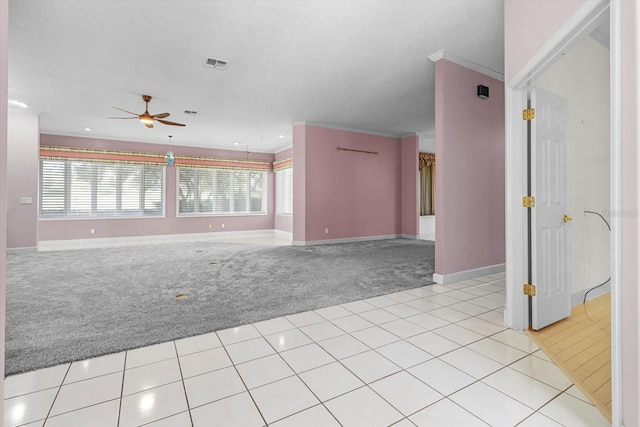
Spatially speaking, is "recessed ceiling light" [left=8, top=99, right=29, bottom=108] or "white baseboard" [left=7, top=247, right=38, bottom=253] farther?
"white baseboard" [left=7, top=247, right=38, bottom=253]

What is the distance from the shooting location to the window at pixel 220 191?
8945mm

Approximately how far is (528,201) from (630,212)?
1337 millimetres

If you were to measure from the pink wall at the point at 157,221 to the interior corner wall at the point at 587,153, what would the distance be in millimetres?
8283

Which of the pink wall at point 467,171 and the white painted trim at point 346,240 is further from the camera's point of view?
the white painted trim at point 346,240

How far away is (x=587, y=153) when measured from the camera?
3082 mm

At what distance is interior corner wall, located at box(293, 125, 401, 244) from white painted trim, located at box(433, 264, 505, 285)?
3.78m

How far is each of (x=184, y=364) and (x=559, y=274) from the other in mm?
3066

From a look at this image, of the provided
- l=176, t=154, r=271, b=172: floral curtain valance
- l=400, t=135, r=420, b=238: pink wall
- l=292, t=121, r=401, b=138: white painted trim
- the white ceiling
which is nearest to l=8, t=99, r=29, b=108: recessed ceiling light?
the white ceiling

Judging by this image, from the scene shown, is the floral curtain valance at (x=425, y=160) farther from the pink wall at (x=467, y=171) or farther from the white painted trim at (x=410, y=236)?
the pink wall at (x=467, y=171)

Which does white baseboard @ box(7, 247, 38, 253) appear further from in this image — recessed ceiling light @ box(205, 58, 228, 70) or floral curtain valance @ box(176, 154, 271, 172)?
recessed ceiling light @ box(205, 58, 228, 70)

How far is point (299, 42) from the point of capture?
3.52m

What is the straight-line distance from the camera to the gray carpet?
231cm

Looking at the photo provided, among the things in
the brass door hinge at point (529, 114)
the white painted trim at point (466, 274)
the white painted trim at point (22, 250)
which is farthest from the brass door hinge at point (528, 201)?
the white painted trim at point (22, 250)

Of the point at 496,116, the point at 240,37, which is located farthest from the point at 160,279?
the point at 496,116
